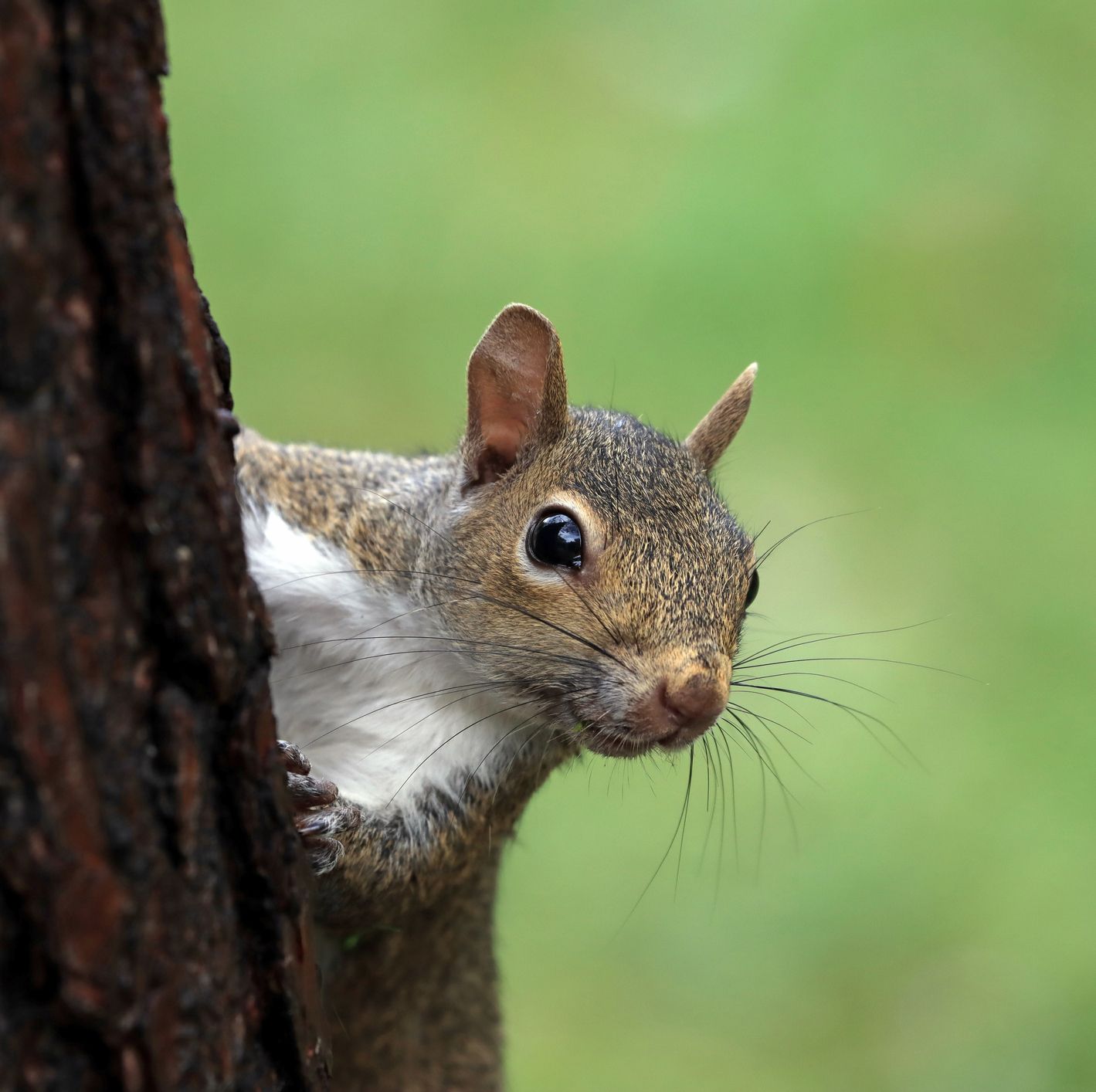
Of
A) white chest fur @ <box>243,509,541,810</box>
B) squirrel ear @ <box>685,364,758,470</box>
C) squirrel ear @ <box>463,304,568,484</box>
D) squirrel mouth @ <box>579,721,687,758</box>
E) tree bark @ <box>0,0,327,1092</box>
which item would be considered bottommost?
tree bark @ <box>0,0,327,1092</box>

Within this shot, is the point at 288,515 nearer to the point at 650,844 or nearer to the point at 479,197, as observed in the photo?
the point at 650,844

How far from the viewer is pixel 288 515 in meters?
2.79

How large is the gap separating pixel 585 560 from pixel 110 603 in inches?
48.2

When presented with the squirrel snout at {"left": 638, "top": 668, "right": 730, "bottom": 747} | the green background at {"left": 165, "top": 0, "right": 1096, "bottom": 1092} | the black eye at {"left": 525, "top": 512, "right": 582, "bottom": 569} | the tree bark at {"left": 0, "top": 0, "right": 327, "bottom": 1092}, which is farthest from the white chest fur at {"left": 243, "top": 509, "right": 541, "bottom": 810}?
the green background at {"left": 165, "top": 0, "right": 1096, "bottom": 1092}

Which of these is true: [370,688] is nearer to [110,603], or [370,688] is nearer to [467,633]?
[467,633]

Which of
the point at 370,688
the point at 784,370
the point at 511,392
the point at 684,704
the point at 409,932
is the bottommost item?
the point at 409,932

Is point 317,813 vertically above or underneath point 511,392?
underneath

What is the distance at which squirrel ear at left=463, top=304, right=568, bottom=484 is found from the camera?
8.45ft

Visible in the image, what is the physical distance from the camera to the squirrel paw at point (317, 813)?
2172mm

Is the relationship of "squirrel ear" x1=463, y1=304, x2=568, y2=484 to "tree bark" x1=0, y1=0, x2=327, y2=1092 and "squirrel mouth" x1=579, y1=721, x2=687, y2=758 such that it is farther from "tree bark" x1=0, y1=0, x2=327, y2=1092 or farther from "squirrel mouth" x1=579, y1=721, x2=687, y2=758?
"tree bark" x1=0, y1=0, x2=327, y2=1092

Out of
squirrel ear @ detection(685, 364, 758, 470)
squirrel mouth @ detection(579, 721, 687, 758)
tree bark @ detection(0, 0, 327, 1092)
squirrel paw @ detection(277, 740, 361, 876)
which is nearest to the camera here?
tree bark @ detection(0, 0, 327, 1092)

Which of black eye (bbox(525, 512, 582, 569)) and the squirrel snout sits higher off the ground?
black eye (bbox(525, 512, 582, 569))

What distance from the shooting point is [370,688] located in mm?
2668

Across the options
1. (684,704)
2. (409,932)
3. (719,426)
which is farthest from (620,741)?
(719,426)
